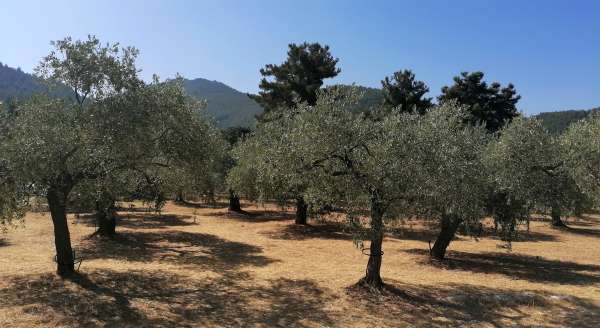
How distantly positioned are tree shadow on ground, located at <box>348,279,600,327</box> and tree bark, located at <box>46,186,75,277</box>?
9901 mm

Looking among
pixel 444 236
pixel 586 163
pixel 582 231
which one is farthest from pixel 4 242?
pixel 582 231

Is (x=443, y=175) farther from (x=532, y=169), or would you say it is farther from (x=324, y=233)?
(x=324, y=233)

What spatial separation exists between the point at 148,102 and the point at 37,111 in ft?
10.8

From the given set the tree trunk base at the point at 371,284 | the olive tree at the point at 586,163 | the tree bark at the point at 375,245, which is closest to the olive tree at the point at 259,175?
the tree trunk base at the point at 371,284

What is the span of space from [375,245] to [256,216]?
2880 cm

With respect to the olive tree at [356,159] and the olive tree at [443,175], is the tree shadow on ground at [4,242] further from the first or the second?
the olive tree at [443,175]

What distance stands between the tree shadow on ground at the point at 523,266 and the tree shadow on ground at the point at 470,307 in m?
4.41

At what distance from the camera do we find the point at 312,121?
14.8m

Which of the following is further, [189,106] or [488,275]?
[488,275]

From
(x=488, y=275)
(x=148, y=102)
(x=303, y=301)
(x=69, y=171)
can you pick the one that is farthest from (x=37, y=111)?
(x=488, y=275)

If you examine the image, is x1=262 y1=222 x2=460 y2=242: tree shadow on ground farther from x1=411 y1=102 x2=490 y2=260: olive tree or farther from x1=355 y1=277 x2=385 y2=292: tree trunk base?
x1=355 y1=277 x2=385 y2=292: tree trunk base

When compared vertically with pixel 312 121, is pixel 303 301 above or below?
below

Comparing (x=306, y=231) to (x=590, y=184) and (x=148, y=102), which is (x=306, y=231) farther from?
(x=148, y=102)

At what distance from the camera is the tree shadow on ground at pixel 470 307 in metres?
13.4
